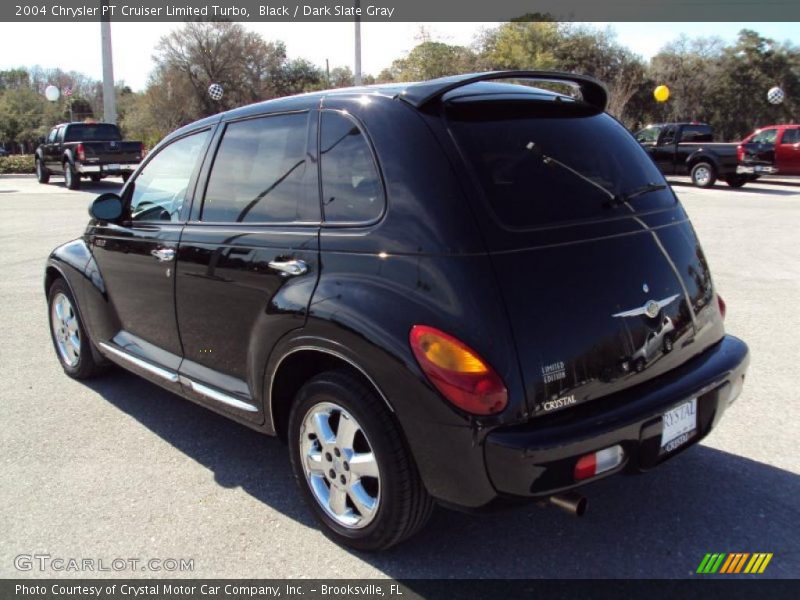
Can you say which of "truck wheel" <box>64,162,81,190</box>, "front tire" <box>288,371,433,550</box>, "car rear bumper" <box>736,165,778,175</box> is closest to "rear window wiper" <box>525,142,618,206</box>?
"front tire" <box>288,371,433,550</box>

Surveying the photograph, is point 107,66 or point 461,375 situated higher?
point 107,66

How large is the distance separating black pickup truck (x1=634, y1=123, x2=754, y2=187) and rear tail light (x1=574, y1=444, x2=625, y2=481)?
18.2 meters

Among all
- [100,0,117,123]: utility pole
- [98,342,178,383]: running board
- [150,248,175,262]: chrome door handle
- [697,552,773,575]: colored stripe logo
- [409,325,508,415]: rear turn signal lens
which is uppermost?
[100,0,117,123]: utility pole

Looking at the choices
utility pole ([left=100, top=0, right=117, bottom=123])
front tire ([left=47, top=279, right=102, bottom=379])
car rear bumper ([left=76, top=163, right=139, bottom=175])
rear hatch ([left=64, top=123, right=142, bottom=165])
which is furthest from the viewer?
utility pole ([left=100, top=0, right=117, bottom=123])

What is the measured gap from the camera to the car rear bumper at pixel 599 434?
2.25 metres

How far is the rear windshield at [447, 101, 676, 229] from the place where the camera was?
2.58m

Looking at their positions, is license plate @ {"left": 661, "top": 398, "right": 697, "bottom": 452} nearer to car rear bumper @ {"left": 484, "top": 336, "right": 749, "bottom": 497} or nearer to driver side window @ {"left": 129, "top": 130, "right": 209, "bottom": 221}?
car rear bumper @ {"left": 484, "top": 336, "right": 749, "bottom": 497}

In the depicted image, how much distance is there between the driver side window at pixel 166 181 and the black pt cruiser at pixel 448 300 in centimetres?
30

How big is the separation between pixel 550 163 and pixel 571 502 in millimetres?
1354

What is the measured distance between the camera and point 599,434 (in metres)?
2.32

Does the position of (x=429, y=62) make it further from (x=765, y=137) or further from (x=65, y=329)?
(x=65, y=329)

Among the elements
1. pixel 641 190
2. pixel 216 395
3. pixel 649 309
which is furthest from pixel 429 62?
pixel 649 309

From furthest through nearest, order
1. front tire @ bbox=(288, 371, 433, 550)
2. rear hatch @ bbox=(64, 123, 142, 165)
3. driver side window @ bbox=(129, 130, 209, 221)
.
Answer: rear hatch @ bbox=(64, 123, 142, 165) < driver side window @ bbox=(129, 130, 209, 221) < front tire @ bbox=(288, 371, 433, 550)

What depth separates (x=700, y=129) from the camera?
20.5 meters
